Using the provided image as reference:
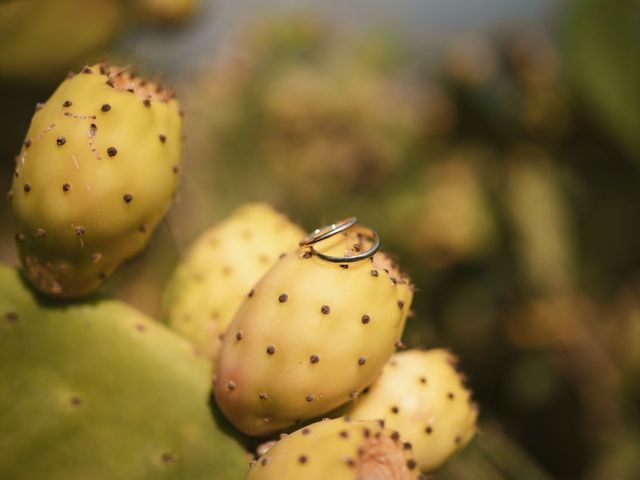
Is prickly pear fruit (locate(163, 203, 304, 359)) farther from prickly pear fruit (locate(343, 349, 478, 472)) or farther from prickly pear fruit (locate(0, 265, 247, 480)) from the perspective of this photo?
prickly pear fruit (locate(343, 349, 478, 472))

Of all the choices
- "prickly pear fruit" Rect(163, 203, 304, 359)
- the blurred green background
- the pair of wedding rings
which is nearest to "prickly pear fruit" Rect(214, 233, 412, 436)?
the pair of wedding rings

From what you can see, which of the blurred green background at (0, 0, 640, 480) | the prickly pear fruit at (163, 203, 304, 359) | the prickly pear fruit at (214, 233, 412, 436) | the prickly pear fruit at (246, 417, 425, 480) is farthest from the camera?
the blurred green background at (0, 0, 640, 480)

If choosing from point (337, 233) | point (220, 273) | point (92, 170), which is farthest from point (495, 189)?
point (92, 170)

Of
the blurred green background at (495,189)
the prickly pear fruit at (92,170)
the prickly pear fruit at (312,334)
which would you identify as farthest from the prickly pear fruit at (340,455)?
the blurred green background at (495,189)

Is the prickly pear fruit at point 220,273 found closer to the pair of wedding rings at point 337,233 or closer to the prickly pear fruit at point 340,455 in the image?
the pair of wedding rings at point 337,233

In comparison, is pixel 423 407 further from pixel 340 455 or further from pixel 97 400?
pixel 97 400

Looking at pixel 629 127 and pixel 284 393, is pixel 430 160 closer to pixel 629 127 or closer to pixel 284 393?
pixel 629 127

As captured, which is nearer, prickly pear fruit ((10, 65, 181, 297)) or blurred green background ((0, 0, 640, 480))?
prickly pear fruit ((10, 65, 181, 297))
